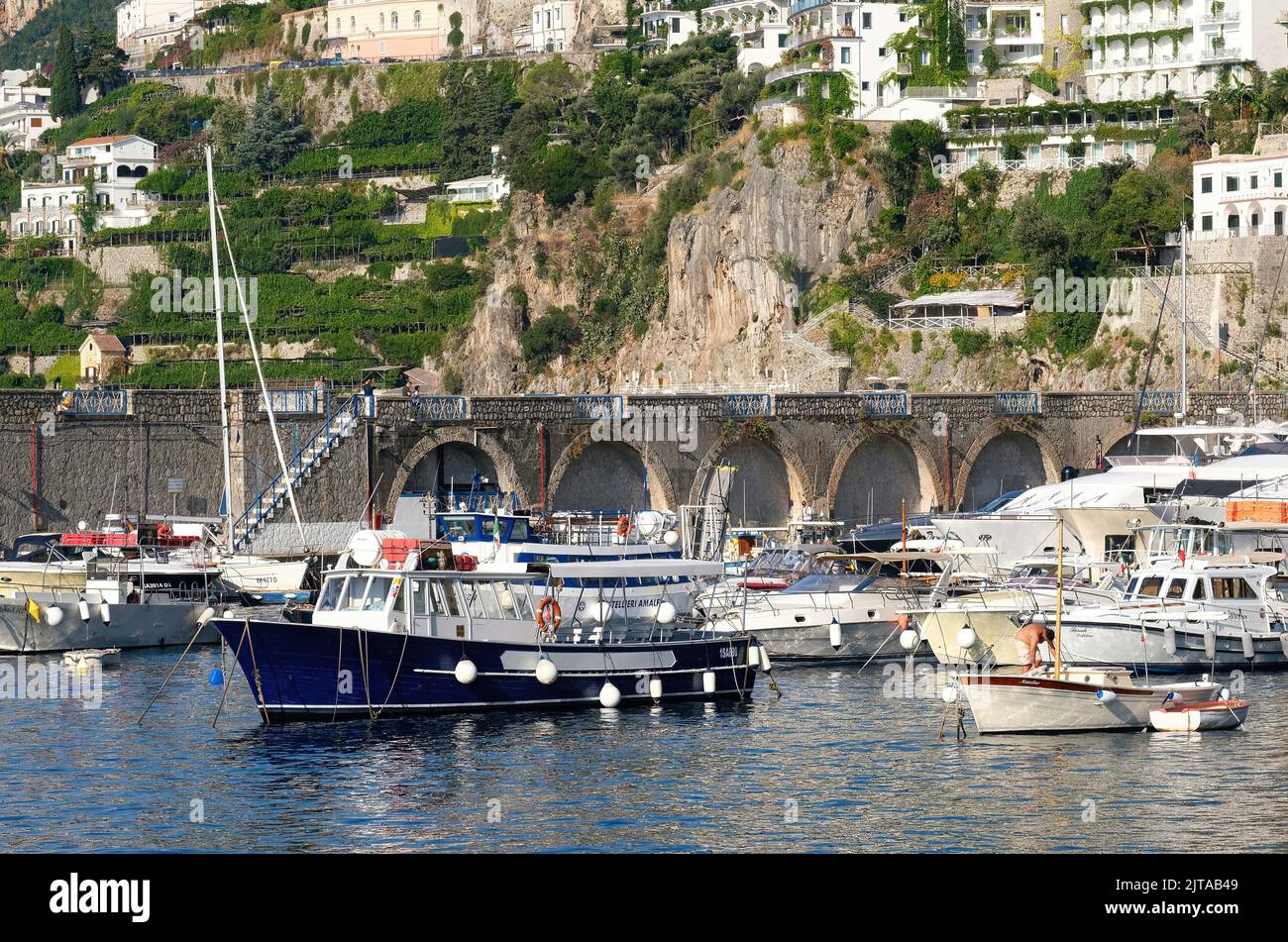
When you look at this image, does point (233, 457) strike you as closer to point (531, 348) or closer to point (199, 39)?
point (531, 348)

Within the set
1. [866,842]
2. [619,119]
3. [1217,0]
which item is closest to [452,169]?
[619,119]

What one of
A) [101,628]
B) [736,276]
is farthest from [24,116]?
[101,628]

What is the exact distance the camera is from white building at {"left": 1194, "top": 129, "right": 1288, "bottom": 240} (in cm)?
8488

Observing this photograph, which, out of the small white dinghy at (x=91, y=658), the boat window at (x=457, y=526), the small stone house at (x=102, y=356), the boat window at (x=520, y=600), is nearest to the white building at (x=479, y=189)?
the small stone house at (x=102, y=356)

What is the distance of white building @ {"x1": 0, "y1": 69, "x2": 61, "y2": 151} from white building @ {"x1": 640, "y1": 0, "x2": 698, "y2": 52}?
59.2 meters

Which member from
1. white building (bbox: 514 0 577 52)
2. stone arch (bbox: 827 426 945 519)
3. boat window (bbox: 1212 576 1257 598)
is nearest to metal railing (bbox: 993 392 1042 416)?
stone arch (bbox: 827 426 945 519)

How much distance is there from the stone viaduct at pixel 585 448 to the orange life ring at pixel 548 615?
21812 millimetres

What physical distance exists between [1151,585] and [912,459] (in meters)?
28.0

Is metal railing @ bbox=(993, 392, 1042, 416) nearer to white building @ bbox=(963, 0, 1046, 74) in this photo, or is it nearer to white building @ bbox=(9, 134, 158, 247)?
white building @ bbox=(963, 0, 1046, 74)

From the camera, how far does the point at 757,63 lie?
400 ft

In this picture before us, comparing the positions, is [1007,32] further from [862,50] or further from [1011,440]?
[1011,440]

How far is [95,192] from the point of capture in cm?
14975

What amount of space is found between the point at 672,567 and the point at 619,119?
92.1 meters

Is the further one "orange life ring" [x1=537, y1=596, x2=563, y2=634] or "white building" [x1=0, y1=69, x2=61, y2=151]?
"white building" [x1=0, y1=69, x2=61, y2=151]
